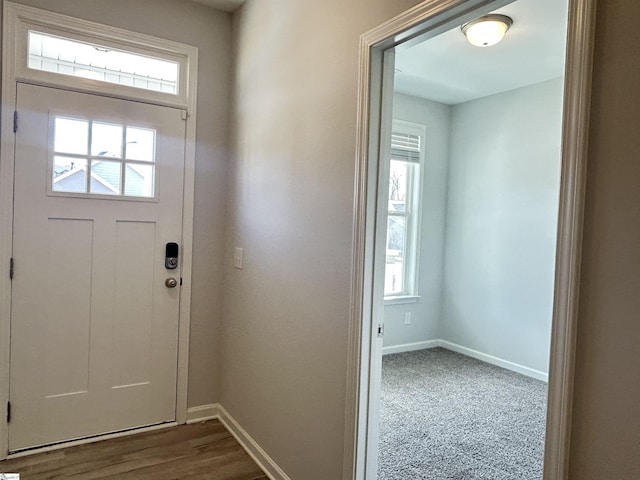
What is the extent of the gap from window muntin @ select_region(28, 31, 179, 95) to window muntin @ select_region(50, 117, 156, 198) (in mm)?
295

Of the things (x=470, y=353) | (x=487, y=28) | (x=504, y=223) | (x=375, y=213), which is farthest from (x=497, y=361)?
(x=375, y=213)

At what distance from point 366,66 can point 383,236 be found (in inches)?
27.4

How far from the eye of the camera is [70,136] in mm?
2586

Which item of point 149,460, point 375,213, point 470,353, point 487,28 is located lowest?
point 149,460

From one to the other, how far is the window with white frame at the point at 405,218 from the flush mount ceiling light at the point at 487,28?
70.4 inches

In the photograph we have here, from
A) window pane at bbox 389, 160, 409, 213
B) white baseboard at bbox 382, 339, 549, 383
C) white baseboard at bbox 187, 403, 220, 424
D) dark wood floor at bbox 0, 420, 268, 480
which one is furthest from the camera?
window pane at bbox 389, 160, 409, 213

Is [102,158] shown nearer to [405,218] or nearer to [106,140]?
[106,140]

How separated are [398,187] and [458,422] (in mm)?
2522

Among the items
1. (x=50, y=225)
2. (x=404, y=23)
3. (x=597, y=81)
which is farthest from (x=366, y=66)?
(x=50, y=225)

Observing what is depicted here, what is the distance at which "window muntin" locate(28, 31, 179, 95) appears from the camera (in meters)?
2.51

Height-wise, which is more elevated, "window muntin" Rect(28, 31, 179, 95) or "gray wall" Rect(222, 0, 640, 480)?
"window muntin" Rect(28, 31, 179, 95)

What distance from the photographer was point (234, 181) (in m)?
2.98

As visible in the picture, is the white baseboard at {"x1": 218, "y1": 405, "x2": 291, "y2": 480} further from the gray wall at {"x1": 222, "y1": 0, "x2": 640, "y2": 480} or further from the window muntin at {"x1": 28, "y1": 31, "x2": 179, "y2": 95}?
the window muntin at {"x1": 28, "y1": 31, "x2": 179, "y2": 95}

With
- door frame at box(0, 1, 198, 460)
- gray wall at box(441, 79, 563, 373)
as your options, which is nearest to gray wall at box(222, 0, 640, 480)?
door frame at box(0, 1, 198, 460)
